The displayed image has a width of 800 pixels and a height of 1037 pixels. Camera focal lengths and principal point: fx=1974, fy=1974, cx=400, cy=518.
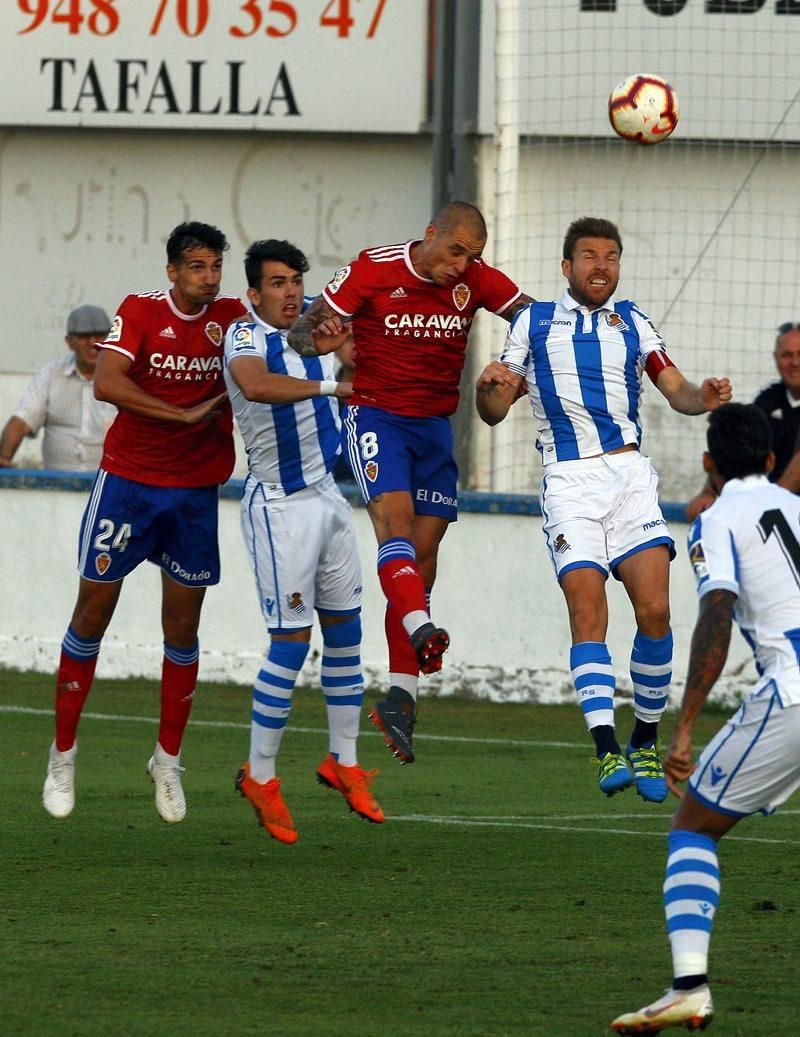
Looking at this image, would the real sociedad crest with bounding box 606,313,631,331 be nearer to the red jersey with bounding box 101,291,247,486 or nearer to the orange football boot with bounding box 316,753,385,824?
the red jersey with bounding box 101,291,247,486

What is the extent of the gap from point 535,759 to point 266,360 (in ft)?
12.7

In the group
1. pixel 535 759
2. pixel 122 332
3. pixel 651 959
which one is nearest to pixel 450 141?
pixel 535 759

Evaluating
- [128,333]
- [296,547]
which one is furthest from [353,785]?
[128,333]

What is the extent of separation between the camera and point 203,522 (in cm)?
910

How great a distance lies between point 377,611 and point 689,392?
580 cm

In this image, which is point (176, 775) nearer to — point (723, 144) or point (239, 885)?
point (239, 885)

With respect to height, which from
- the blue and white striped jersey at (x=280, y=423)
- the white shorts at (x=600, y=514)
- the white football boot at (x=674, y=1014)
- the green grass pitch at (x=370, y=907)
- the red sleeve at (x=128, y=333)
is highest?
the red sleeve at (x=128, y=333)

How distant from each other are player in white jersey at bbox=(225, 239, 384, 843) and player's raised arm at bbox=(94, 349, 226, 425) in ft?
0.56

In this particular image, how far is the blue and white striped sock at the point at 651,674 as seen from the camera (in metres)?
8.38

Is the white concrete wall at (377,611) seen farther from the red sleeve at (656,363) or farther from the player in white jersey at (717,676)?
the player in white jersey at (717,676)

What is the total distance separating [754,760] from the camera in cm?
545

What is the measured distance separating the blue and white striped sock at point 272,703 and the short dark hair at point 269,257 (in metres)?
1.64

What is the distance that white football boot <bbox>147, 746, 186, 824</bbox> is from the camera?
8891 mm

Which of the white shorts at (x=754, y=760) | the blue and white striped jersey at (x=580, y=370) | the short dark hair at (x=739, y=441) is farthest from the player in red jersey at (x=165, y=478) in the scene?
the white shorts at (x=754, y=760)
